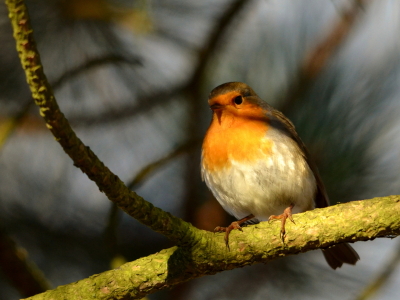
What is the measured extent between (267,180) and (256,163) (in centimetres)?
13

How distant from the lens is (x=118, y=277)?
2.25 m

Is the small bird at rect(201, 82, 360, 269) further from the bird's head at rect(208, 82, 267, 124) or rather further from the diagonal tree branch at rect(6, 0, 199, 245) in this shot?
the diagonal tree branch at rect(6, 0, 199, 245)

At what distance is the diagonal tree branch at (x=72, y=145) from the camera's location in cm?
130

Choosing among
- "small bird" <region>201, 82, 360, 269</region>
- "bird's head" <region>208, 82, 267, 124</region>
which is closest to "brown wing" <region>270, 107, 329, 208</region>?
"small bird" <region>201, 82, 360, 269</region>

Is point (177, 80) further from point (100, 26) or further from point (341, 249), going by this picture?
point (341, 249)

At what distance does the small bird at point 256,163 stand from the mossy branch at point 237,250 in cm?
72

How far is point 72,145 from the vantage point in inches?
60.4

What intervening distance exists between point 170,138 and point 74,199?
0.76 meters

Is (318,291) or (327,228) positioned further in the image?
(318,291)

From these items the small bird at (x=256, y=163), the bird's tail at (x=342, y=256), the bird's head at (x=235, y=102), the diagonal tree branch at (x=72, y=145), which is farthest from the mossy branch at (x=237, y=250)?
the bird's head at (x=235, y=102)

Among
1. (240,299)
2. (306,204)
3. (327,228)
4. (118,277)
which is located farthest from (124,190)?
(306,204)

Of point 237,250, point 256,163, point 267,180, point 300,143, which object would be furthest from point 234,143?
point 237,250

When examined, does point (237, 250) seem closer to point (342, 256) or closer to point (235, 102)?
point (342, 256)

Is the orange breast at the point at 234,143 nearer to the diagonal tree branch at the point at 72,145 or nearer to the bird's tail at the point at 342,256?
the bird's tail at the point at 342,256
